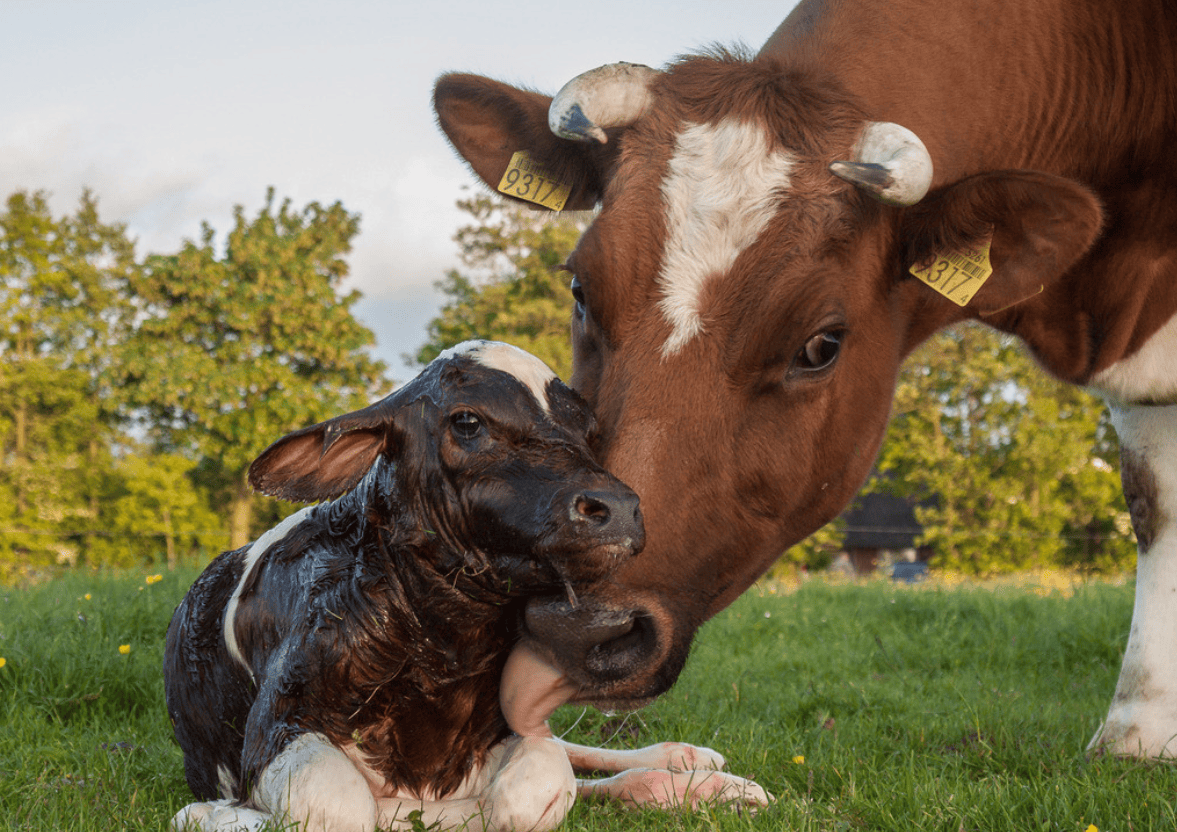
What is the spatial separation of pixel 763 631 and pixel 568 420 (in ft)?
15.4

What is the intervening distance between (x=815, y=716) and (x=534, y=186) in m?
2.62

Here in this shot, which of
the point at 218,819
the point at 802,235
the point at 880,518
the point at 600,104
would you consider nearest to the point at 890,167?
the point at 802,235

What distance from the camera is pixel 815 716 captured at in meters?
4.52

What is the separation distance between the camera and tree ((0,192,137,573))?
2936cm

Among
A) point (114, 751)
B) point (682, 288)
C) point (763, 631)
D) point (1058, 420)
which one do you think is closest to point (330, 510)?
point (682, 288)

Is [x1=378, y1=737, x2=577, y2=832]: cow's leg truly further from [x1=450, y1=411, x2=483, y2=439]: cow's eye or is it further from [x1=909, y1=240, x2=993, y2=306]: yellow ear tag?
[x1=909, y1=240, x2=993, y2=306]: yellow ear tag

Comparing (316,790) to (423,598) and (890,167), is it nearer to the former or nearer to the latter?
(423,598)

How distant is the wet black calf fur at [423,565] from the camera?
7.63 ft

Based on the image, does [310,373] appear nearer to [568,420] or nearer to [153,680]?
[153,680]

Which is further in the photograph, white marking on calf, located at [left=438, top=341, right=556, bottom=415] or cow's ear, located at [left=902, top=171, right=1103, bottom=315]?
cow's ear, located at [left=902, top=171, right=1103, bottom=315]

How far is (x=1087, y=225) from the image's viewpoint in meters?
3.14

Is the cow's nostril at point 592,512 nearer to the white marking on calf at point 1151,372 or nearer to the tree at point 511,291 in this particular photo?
the white marking on calf at point 1151,372

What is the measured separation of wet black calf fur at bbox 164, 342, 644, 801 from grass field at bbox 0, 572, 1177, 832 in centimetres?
45

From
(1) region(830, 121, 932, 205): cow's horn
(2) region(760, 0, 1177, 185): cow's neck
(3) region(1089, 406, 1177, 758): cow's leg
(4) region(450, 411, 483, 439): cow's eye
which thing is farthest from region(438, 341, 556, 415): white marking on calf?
(3) region(1089, 406, 1177, 758): cow's leg
